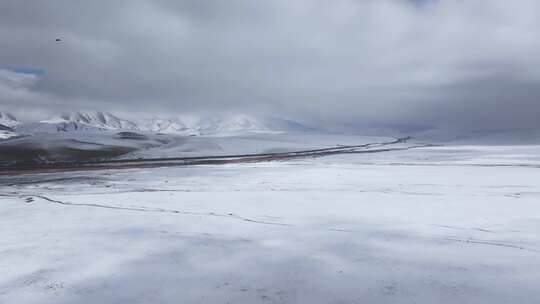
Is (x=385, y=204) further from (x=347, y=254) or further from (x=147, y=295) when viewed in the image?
(x=147, y=295)

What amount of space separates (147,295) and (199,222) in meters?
5.07

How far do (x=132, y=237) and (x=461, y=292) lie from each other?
7381 millimetres

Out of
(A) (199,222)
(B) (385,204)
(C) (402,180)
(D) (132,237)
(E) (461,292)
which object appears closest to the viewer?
(E) (461,292)

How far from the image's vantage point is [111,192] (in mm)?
18812

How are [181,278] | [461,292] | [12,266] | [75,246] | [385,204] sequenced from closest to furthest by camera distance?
[461,292]
[181,278]
[12,266]
[75,246]
[385,204]

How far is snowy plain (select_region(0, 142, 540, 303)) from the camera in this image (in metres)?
6.51

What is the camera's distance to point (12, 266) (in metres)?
7.79

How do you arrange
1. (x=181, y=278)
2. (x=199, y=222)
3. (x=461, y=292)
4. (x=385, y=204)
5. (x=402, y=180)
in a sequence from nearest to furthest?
(x=461, y=292), (x=181, y=278), (x=199, y=222), (x=385, y=204), (x=402, y=180)

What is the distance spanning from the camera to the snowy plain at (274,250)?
6.51 metres

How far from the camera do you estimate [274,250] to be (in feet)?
28.4

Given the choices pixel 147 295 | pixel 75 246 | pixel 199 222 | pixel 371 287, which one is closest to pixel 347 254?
pixel 371 287

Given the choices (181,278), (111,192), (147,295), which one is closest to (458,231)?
(181,278)

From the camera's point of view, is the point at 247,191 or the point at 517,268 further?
the point at 247,191

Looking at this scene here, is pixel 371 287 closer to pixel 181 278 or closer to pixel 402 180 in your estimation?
pixel 181 278
